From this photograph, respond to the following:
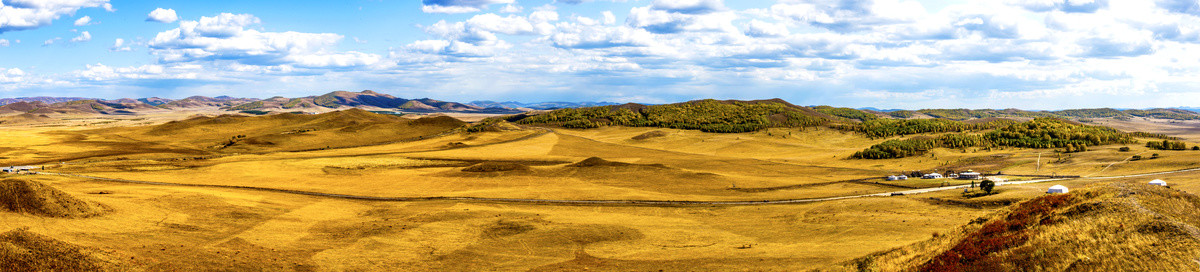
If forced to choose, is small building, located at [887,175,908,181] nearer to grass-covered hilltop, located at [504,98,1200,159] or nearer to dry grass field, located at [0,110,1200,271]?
dry grass field, located at [0,110,1200,271]

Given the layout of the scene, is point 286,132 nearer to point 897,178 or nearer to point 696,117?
point 696,117

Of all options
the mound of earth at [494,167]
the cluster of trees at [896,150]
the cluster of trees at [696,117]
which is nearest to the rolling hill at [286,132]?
the cluster of trees at [696,117]

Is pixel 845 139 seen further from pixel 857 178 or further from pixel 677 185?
pixel 677 185

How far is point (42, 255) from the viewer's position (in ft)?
84.4

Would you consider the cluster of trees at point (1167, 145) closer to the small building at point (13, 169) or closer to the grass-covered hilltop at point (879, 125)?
the grass-covered hilltop at point (879, 125)

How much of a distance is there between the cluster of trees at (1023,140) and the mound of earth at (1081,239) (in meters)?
65.7

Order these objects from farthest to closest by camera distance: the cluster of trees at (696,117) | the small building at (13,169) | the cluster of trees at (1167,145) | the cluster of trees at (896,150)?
the cluster of trees at (696,117) → the cluster of trees at (896,150) → the cluster of trees at (1167,145) → the small building at (13,169)

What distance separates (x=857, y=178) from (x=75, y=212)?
6332 cm

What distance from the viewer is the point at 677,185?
213 feet

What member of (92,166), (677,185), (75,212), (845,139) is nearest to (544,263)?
(75,212)

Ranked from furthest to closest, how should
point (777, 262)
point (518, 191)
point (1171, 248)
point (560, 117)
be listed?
point (560, 117), point (518, 191), point (777, 262), point (1171, 248)

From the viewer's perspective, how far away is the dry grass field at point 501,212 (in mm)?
31531

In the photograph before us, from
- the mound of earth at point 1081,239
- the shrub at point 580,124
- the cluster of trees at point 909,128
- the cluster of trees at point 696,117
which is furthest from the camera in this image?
the shrub at point 580,124

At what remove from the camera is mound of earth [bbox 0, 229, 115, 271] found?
24938 mm
